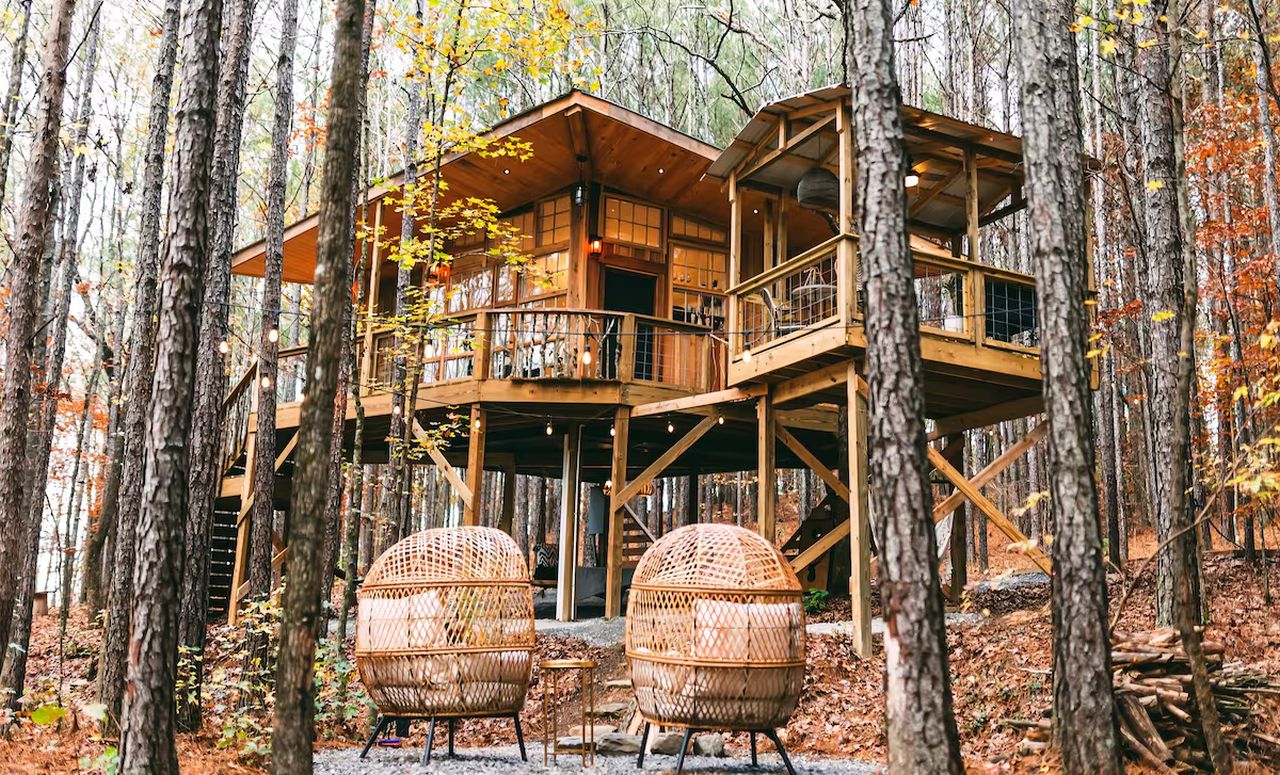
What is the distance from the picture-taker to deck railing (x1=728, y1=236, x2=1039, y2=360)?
370 inches

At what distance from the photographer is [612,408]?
13.2 m

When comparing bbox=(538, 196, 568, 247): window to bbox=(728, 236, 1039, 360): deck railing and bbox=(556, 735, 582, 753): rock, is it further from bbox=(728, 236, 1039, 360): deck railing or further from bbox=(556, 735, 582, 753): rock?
bbox=(556, 735, 582, 753): rock

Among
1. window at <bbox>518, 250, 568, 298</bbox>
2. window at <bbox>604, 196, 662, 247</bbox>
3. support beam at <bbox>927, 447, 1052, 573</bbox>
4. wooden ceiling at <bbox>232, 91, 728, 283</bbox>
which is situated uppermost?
wooden ceiling at <bbox>232, 91, 728, 283</bbox>

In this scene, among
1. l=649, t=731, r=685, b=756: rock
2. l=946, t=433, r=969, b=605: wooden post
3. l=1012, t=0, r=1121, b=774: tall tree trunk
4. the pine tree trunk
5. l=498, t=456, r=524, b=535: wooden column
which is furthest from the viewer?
l=498, t=456, r=524, b=535: wooden column

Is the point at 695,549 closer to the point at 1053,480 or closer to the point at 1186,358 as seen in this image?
the point at 1053,480

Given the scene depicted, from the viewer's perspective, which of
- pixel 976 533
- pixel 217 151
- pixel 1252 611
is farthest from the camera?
pixel 976 533

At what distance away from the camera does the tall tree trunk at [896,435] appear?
4.72 metres

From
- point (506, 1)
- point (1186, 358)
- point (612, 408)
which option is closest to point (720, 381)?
point (612, 408)

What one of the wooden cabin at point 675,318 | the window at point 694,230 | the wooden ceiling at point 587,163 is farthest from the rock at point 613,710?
the window at point 694,230

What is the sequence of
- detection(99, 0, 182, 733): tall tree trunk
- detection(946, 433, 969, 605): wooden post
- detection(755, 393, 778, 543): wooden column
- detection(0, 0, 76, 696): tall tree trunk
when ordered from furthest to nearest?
1. detection(946, 433, 969, 605): wooden post
2. detection(755, 393, 778, 543): wooden column
3. detection(0, 0, 76, 696): tall tree trunk
4. detection(99, 0, 182, 733): tall tree trunk

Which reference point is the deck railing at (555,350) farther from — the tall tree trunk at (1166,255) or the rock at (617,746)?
the rock at (617,746)

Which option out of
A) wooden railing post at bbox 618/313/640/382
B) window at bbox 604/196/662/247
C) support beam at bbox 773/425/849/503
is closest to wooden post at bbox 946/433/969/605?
support beam at bbox 773/425/849/503

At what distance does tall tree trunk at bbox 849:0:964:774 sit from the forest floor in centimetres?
155

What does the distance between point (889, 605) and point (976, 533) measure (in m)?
21.1
